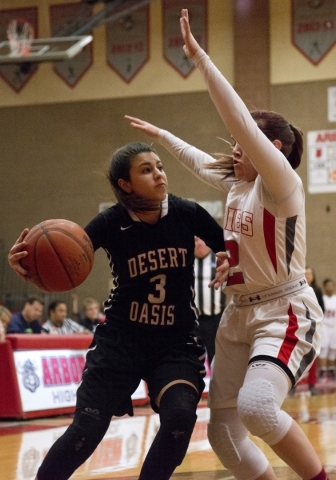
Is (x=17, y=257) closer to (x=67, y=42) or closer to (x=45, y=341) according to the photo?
(x=45, y=341)

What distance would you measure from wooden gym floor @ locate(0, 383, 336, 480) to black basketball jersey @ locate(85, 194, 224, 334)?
5.01 ft

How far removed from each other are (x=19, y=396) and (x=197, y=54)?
584 cm

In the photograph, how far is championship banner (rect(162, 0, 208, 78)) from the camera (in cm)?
1833

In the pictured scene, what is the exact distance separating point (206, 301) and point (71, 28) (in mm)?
11046

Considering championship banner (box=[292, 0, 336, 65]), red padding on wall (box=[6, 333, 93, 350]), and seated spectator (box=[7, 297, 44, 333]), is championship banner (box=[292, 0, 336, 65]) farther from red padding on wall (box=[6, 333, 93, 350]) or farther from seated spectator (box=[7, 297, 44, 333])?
red padding on wall (box=[6, 333, 93, 350])

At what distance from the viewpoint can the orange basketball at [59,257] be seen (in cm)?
379

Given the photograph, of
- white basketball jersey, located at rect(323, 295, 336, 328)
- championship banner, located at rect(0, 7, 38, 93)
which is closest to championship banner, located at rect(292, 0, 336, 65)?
white basketball jersey, located at rect(323, 295, 336, 328)

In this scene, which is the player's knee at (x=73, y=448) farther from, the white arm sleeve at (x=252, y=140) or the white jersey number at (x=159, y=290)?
the white arm sleeve at (x=252, y=140)

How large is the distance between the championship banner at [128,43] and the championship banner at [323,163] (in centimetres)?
437

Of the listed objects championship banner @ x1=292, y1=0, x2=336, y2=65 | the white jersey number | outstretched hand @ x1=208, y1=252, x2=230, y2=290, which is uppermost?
championship banner @ x1=292, y1=0, x2=336, y2=65

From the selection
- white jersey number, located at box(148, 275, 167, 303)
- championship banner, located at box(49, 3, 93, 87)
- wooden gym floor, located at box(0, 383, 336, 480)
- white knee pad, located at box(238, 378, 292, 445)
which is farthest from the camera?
championship banner, located at box(49, 3, 93, 87)

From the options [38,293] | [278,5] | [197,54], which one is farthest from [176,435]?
[278,5]

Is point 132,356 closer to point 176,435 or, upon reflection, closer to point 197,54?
point 176,435

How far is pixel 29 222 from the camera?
62.7 ft
